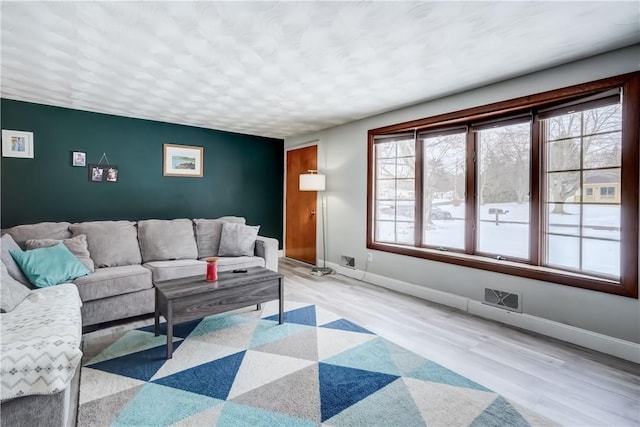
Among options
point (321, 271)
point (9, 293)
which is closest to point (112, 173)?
point (9, 293)

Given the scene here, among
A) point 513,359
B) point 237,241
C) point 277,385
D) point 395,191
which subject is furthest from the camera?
point 395,191

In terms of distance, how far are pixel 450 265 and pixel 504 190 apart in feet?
3.15

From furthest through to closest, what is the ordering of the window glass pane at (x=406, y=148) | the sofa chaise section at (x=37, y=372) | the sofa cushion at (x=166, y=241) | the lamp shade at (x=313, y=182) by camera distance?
the lamp shade at (x=313, y=182), the window glass pane at (x=406, y=148), the sofa cushion at (x=166, y=241), the sofa chaise section at (x=37, y=372)

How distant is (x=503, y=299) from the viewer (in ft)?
10.2

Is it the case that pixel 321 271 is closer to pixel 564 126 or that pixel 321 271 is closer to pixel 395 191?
pixel 395 191

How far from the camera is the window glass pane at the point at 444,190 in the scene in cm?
364

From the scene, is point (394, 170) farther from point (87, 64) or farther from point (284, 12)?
point (87, 64)

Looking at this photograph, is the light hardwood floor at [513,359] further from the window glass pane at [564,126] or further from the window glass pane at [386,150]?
the window glass pane at [386,150]

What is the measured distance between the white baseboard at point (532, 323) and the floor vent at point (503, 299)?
44mm

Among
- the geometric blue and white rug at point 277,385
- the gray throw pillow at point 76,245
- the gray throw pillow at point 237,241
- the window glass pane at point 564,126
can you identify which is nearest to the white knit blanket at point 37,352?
the geometric blue and white rug at point 277,385

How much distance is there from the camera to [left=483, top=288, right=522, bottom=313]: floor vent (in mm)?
3006

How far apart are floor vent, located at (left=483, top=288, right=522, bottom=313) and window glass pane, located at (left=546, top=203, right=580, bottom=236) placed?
69 centimetres

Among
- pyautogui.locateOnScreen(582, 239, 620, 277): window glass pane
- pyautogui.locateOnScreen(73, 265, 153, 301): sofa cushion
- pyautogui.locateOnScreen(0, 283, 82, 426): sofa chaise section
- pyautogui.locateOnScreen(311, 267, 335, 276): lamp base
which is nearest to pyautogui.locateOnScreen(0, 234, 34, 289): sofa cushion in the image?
pyautogui.locateOnScreen(73, 265, 153, 301): sofa cushion

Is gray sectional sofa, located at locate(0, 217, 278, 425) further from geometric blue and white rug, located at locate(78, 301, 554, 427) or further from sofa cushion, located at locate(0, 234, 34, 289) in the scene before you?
geometric blue and white rug, located at locate(78, 301, 554, 427)
